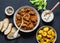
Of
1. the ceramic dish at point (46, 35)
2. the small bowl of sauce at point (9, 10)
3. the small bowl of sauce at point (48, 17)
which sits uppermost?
the small bowl of sauce at point (9, 10)

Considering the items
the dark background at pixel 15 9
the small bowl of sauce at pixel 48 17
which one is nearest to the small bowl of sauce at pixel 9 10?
the dark background at pixel 15 9

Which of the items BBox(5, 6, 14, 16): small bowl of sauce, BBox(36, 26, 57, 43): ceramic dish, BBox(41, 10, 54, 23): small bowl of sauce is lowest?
BBox(36, 26, 57, 43): ceramic dish

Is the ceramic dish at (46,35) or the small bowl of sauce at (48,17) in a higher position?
the small bowl of sauce at (48,17)

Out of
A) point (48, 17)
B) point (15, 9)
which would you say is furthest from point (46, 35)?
point (15, 9)

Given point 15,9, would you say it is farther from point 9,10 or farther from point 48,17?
point 48,17

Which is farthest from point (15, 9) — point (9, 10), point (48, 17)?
point (48, 17)

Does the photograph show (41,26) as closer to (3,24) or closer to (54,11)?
(54,11)

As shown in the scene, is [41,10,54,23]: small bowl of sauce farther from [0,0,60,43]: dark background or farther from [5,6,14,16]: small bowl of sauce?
[5,6,14,16]: small bowl of sauce

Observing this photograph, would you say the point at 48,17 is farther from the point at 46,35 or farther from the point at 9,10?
the point at 9,10

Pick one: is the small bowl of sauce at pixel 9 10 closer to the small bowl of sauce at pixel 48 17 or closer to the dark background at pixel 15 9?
the dark background at pixel 15 9

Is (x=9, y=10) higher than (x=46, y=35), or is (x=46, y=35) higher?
(x=9, y=10)

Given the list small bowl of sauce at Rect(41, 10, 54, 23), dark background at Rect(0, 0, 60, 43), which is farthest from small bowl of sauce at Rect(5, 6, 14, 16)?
small bowl of sauce at Rect(41, 10, 54, 23)
